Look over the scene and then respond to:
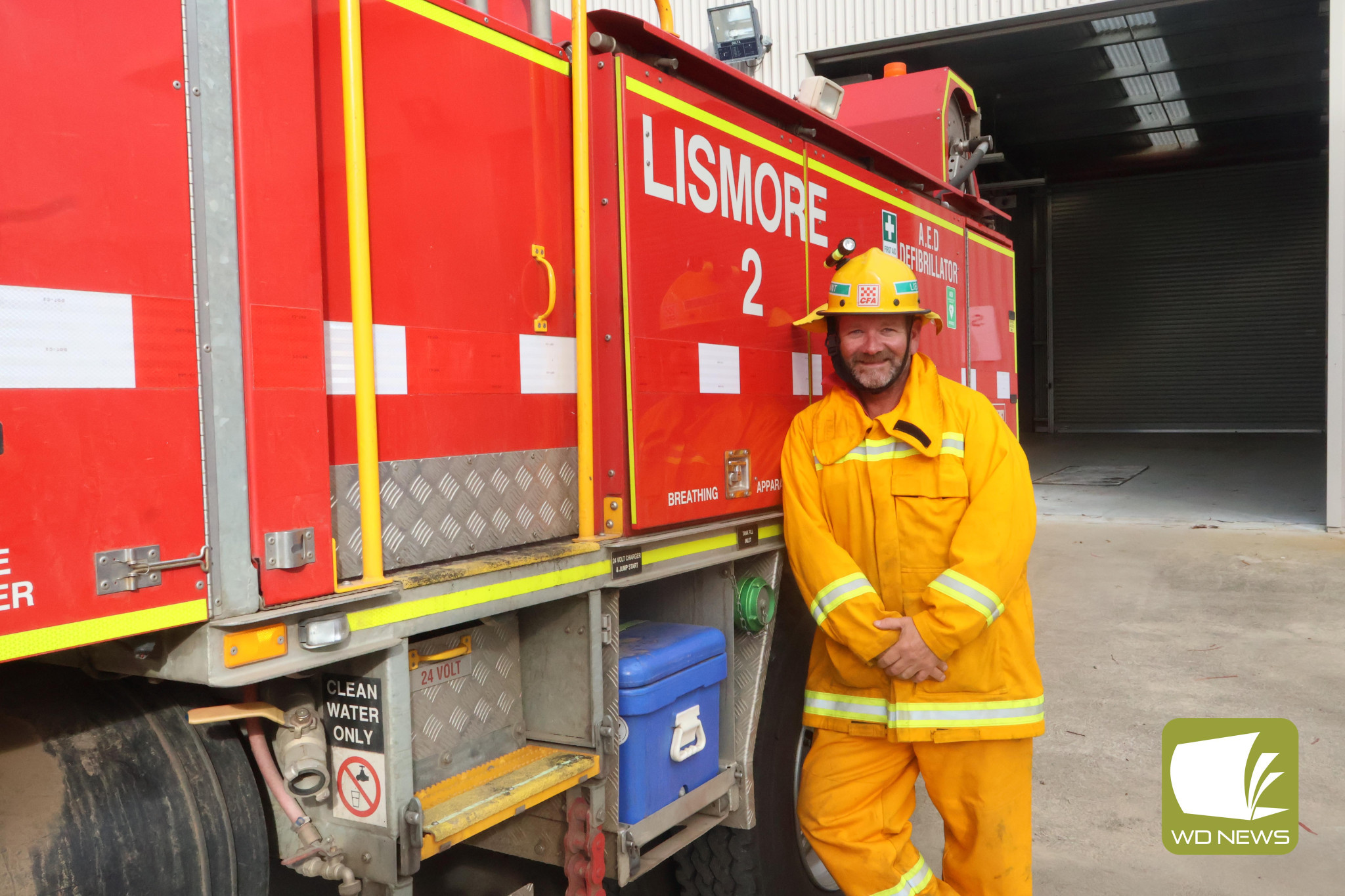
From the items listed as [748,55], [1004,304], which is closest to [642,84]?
[1004,304]

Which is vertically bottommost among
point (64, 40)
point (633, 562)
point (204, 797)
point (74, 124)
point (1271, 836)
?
point (1271, 836)

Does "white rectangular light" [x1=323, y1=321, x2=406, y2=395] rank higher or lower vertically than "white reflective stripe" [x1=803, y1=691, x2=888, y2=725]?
higher

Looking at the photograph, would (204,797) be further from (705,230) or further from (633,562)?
(705,230)

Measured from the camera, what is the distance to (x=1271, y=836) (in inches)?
152

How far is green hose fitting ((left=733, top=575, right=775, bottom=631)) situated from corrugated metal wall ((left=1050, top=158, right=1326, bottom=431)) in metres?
19.9

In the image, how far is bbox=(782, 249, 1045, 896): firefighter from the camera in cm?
282

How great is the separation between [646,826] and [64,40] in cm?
199

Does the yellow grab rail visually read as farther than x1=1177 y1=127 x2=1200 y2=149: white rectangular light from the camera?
No

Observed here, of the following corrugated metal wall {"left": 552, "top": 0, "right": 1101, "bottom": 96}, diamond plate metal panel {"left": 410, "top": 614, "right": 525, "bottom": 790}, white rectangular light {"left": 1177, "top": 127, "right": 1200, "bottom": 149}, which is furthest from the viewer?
white rectangular light {"left": 1177, "top": 127, "right": 1200, "bottom": 149}

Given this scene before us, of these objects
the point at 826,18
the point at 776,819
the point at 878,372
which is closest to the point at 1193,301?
the point at 826,18

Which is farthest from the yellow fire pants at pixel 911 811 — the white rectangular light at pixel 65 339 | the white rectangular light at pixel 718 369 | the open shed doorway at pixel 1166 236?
the open shed doorway at pixel 1166 236

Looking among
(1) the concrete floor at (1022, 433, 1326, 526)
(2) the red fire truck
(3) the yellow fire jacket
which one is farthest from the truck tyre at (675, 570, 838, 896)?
(1) the concrete floor at (1022, 433, 1326, 526)

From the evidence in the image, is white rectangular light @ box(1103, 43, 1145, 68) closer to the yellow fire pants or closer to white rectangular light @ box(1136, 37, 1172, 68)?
white rectangular light @ box(1136, 37, 1172, 68)

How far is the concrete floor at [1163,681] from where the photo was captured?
3.72 metres
